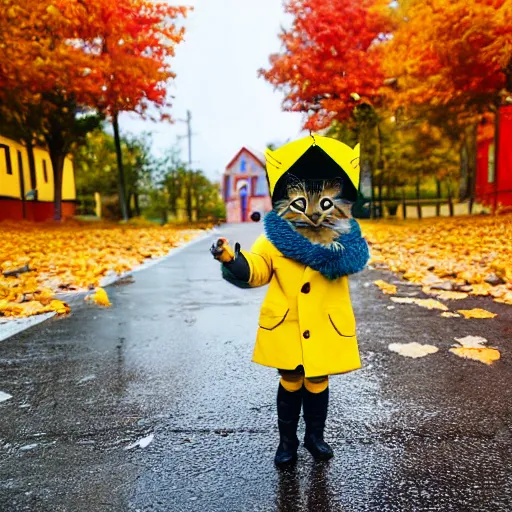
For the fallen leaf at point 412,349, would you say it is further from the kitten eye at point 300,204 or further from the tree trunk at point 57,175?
the tree trunk at point 57,175

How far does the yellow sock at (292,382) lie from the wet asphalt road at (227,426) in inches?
11.1

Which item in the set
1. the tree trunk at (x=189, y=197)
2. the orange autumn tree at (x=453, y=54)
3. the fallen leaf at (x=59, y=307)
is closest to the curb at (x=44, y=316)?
the fallen leaf at (x=59, y=307)

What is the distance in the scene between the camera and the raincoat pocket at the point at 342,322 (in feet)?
6.33

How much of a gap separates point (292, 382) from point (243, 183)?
4535 centimetres

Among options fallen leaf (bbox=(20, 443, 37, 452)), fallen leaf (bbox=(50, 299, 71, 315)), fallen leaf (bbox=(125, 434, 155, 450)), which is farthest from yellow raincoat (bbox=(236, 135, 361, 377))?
fallen leaf (bbox=(50, 299, 71, 315))

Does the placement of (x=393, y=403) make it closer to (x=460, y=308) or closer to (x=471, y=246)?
(x=460, y=308)

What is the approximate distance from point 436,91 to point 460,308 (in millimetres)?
11449

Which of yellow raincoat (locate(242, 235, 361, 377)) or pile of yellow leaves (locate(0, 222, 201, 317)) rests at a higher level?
yellow raincoat (locate(242, 235, 361, 377))

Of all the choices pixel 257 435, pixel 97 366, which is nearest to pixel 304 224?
pixel 257 435

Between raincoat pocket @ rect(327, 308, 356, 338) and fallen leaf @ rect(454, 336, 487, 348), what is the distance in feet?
5.68

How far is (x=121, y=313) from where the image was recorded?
459 cm

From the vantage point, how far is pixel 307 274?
1935 millimetres

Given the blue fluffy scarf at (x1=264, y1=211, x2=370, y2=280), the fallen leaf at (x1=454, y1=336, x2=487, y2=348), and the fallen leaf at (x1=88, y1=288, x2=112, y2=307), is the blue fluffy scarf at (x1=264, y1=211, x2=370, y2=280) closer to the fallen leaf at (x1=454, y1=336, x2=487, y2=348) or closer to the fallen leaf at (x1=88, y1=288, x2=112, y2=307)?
the fallen leaf at (x1=454, y1=336, x2=487, y2=348)

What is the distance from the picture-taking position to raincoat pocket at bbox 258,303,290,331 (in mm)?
1912
